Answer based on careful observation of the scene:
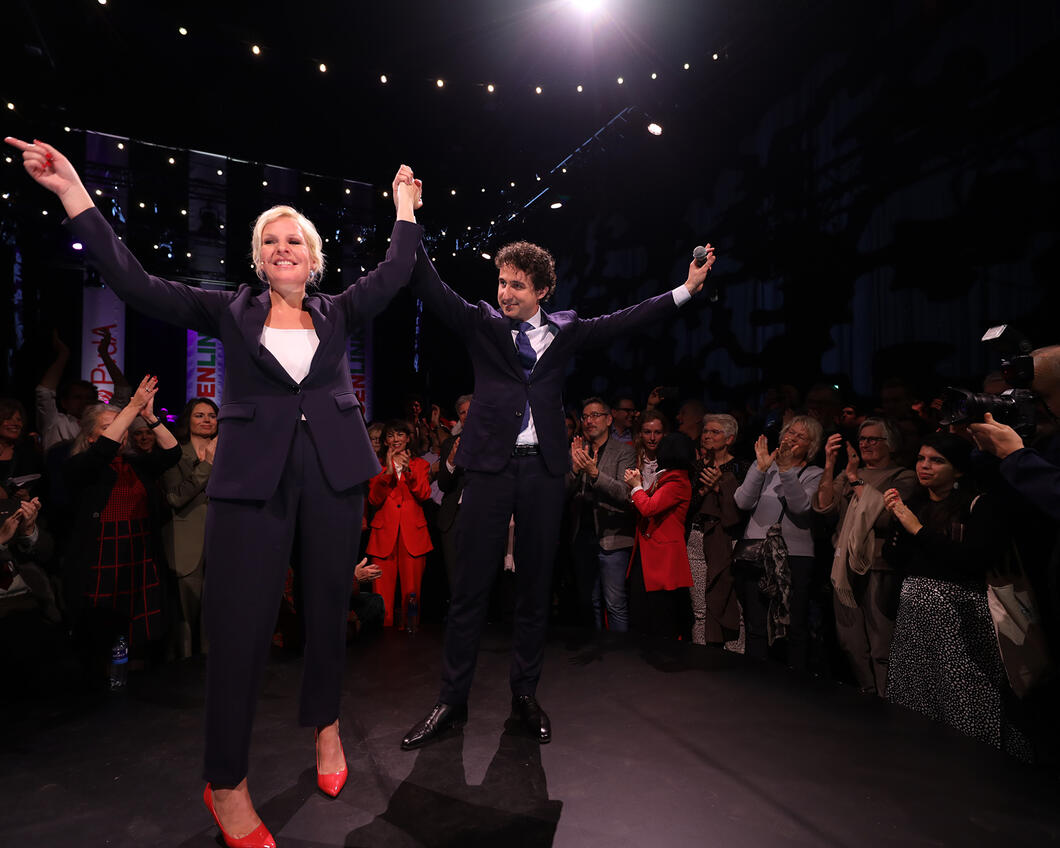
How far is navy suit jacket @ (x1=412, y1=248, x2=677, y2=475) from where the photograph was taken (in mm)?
2311

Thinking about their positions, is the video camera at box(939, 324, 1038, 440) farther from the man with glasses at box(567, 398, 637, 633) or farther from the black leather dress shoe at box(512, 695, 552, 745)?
the man with glasses at box(567, 398, 637, 633)

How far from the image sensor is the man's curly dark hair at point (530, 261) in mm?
2414

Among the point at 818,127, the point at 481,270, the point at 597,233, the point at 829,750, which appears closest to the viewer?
the point at 829,750

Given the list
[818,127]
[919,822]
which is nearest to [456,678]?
[919,822]

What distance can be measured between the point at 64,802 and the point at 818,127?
7.15m

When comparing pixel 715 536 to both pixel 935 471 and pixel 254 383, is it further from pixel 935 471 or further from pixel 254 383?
pixel 254 383

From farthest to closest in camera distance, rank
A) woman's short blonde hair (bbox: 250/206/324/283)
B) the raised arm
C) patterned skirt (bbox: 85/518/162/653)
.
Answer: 1. patterned skirt (bbox: 85/518/162/653)
2. woman's short blonde hair (bbox: 250/206/324/283)
3. the raised arm

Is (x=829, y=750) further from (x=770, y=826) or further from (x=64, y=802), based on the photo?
(x=64, y=802)

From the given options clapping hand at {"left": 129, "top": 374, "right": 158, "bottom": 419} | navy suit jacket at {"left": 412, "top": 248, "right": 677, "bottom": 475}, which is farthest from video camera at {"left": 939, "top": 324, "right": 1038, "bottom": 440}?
clapping hand at {"left": 129, "top": 374, "right": 158, "bottom": 419}

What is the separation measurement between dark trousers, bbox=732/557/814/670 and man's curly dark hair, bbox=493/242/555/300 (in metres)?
2.08

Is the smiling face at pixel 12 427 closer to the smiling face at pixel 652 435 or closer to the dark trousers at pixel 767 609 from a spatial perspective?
the smiling face at pixel 652 435

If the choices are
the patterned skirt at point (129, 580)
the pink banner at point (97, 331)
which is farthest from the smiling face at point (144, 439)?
the pink banner at point (97, 331)

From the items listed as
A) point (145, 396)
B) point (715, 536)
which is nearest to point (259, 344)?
point (145, 396)

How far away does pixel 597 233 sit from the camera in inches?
376
